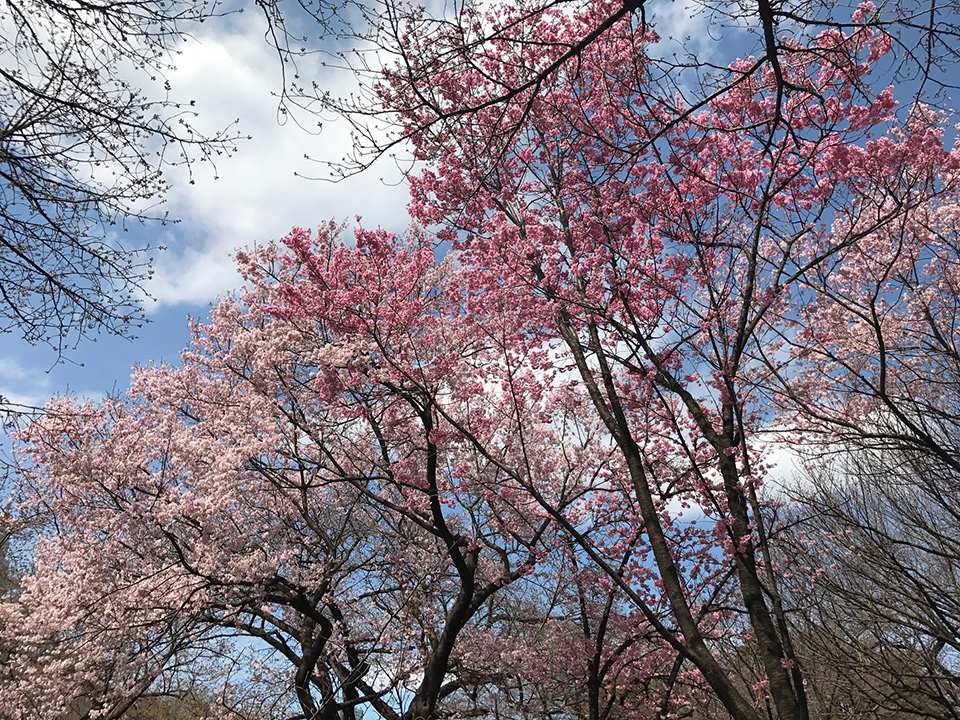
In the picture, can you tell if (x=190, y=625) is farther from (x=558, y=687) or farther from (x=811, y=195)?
(x=811, y=195)

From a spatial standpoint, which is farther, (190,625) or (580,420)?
(580,420)

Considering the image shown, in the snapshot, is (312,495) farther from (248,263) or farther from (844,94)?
(844,94)

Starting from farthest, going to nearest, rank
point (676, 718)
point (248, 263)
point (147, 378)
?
point (147, 378)
point (248, 263)
point (676, 718)

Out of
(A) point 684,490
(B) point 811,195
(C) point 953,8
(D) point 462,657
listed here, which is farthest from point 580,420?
(C) point 953,8

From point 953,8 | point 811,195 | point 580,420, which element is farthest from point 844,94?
point 580,420

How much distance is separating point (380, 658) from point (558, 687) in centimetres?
293

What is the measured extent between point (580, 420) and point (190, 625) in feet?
20.3

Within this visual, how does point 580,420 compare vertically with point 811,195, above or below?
below

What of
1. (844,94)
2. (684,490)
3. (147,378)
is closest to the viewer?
(844,94)

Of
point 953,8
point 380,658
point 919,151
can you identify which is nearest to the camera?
point 953,8

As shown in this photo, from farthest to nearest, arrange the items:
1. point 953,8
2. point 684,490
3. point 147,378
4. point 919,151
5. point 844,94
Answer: point 147,378, point 684,490, point 919,151, point 844,94, point 953,8

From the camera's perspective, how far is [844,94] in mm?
7270

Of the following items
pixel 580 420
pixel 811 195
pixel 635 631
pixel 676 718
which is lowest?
pixel 676 718

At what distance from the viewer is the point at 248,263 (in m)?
11.3
